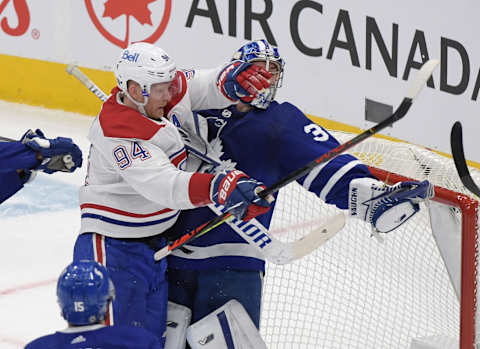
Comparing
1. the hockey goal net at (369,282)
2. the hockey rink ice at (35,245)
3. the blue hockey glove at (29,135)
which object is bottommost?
the hockey rink ice at (35,245)

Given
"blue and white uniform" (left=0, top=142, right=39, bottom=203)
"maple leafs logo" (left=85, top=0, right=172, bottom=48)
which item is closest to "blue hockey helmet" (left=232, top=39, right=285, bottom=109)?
"blue and white uniform" (left=0, top=142, right=39, bottom=203)

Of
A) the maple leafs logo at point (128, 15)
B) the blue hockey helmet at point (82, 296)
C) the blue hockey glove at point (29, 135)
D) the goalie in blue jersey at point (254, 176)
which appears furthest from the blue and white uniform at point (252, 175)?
the maple leafs logo at point (128, 15)

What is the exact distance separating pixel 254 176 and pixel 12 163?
76 centimetres

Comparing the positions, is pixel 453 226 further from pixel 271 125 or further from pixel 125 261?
pixel 125 261

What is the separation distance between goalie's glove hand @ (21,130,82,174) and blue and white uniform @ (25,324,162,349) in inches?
43.1

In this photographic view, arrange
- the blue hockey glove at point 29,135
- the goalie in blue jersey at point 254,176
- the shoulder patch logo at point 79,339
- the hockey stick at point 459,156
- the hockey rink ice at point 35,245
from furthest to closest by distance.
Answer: the hockey rink ice at point 35,245 < the blue hockey glove at point 29,135 < the goalie in blue jersey at point 254,176 < the hockey stick at point 459,156 < the shoulder patch logo at point 79,339

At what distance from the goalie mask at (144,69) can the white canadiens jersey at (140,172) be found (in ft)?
0.20

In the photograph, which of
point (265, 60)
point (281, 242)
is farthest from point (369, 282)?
point (265, 60)

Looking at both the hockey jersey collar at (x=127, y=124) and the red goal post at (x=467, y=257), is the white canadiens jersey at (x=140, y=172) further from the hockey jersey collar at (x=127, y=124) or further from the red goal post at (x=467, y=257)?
the red goal post at (x=467, y=257)

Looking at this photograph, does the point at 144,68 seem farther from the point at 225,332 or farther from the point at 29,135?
the point at 225,332

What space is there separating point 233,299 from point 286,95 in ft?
8.39

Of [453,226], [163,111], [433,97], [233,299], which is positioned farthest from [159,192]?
[433,97]

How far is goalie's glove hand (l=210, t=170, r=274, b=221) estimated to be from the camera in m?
2.12

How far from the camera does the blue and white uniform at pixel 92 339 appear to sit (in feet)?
5.56
